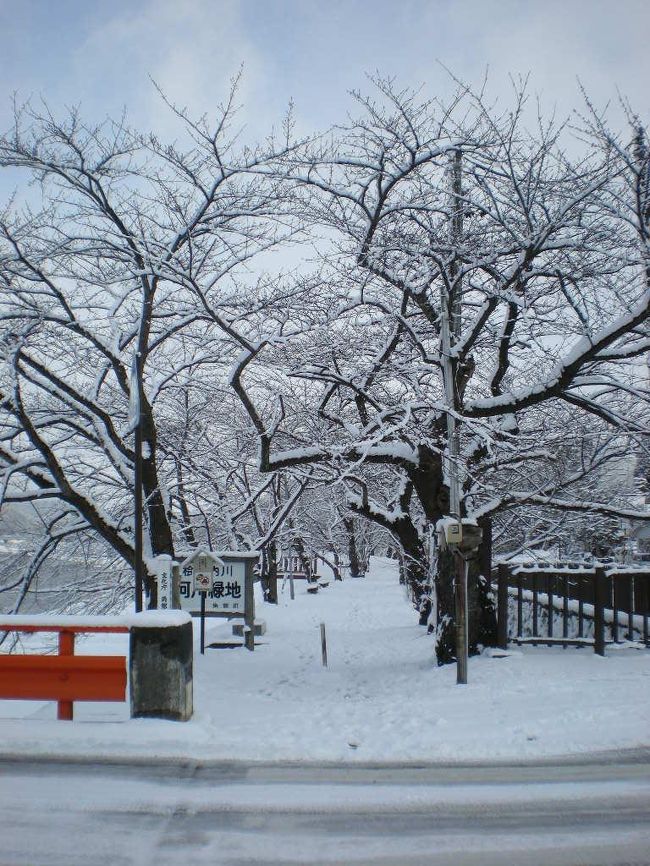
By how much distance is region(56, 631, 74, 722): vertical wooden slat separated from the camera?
667 cm

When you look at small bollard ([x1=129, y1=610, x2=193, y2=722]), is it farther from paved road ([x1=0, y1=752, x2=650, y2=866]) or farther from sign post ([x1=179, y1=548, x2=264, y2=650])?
sign post ([x1=179, y1=548, x2=264, y2=650])

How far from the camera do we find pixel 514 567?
11945 millimetres

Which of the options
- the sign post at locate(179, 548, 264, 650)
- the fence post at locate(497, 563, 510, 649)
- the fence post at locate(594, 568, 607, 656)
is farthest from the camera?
the sign post at locate(179, 548, 264, 650)

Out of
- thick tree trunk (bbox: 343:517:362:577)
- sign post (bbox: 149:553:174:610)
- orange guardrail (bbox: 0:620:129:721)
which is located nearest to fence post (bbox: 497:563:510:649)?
sign post (bbox: 149:553:174:610)

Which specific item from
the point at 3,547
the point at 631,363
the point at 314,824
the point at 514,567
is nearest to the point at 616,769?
the point at 314,824

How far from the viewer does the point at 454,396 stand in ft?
36.1

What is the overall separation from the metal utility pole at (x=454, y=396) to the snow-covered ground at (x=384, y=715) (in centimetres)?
75

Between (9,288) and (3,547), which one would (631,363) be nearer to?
(9,288)

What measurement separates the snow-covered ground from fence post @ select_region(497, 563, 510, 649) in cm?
40

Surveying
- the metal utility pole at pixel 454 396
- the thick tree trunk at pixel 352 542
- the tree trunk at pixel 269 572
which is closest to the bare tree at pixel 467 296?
the metal utility pole at pixel 454 396

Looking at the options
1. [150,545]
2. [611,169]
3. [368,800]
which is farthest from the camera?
[150,545]

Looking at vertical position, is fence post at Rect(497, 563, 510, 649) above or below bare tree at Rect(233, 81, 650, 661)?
below

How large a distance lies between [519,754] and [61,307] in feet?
33.1

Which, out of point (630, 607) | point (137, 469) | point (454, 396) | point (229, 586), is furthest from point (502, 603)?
point (229, 586)
